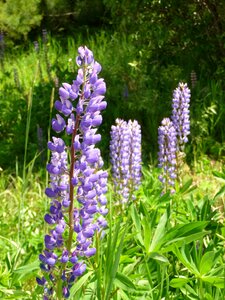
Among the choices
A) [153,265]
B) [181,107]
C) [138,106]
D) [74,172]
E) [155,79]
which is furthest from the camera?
[155,79]

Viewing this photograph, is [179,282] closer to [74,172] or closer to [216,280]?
[216,280]

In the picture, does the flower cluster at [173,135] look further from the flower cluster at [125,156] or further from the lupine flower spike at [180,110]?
the flower cluster at [125,156]

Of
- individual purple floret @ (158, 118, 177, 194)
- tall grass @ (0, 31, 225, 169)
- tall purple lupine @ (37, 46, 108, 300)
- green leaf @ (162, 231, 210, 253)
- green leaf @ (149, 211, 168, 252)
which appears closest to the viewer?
tall purple lupine @ (37, 46, 108, 300)

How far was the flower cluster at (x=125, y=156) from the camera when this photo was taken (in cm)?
280

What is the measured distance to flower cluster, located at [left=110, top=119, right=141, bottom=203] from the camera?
9.18ft

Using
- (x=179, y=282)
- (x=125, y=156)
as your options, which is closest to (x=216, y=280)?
(x=179, y=282)

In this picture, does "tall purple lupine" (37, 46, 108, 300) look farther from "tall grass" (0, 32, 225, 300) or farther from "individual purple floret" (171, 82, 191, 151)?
"individual purple floret" (171, 82, 191, 151)

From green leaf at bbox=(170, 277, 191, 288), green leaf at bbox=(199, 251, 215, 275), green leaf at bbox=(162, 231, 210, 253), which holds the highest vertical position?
green leaf at bbox=(162, 231, 210, 253)

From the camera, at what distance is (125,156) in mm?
2889

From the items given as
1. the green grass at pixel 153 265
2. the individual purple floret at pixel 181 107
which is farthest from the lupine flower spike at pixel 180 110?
the green grass at pixel 153 265

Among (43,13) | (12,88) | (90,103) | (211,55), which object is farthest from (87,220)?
(43,13)

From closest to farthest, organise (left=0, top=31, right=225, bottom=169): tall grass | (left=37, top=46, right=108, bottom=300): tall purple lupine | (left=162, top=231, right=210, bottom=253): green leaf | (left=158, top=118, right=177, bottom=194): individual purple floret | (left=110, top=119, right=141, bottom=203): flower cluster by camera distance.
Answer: (left=37, top=46, right=108, bottom=300): tall purple lupine < (left=162, top=231, right=210, bottom=253): green leaf < (left=110, top=119, right=141, bottom=203): flower cluster < (left=158, top=118, right=177, bottom=194): individual purple floret < (left=0, top=31, right=225, bottom=169): tall grass

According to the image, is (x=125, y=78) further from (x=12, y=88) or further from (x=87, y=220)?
(x=87, y=220)

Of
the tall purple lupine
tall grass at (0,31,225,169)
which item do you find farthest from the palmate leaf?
tall grass at (0,31,225,169)
